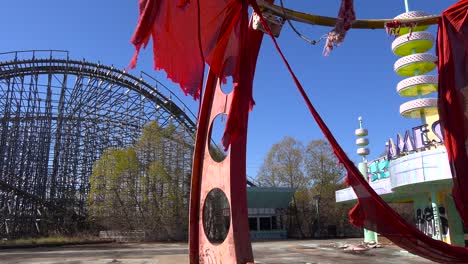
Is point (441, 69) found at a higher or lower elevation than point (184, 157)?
lower

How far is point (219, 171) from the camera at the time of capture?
253 inches

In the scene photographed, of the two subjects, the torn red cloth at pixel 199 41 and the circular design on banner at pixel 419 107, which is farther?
the circular design on banner at pixel 419 107

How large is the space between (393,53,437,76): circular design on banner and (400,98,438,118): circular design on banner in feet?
4.52

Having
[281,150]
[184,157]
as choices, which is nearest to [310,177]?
[281,150]

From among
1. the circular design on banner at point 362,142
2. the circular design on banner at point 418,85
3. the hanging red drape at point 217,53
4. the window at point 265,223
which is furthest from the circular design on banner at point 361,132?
the hanging red drape at point 217,53

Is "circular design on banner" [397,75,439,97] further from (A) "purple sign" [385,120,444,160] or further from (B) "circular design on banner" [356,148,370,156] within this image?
(B) "circular design on banner" [356,148,370,156]

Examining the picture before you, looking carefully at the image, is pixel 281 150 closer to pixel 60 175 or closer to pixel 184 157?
pixel 184 157

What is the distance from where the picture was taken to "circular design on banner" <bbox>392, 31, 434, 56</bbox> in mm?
18362

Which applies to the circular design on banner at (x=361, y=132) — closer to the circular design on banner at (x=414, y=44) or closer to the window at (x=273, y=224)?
the circular design on banner at (x=414, y=44)

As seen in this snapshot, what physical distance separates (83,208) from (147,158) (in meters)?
5.55

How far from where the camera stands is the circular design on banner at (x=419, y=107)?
60.2 feet

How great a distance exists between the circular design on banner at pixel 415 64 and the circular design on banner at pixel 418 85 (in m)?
0.42

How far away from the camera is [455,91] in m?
4.88

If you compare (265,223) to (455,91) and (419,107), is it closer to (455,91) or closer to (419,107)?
(419,107)
